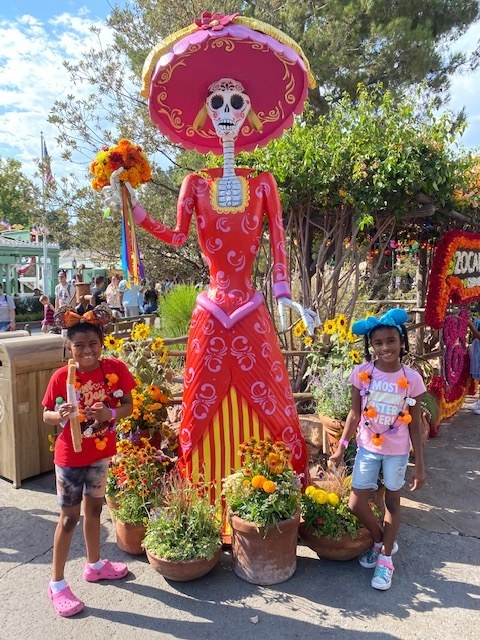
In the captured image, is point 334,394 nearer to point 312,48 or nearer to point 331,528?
point 331,528

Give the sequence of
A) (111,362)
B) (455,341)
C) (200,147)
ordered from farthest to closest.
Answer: (455,341) < (200,147) < (111,362)

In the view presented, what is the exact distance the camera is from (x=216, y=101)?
298 cm

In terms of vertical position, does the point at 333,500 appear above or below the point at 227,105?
below

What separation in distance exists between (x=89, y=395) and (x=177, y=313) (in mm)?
5399

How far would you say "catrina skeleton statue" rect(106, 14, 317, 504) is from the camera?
2.92m

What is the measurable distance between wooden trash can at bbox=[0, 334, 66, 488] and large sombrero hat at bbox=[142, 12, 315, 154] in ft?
5.73

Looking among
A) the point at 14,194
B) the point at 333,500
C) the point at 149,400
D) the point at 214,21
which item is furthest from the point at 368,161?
the point at 14,194

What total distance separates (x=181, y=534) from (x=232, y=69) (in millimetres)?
2524

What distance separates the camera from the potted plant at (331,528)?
9.00 feet

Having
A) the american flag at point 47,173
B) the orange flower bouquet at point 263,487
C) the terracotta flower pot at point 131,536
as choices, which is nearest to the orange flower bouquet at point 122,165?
the orange flower bouquet at point 263,487

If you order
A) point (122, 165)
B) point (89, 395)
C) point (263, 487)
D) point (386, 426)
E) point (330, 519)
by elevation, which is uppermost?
point (122, 165)

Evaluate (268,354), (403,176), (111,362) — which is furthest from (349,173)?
(111,362)

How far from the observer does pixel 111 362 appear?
256 cm

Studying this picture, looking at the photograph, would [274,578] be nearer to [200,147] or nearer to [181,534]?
[181,534]
